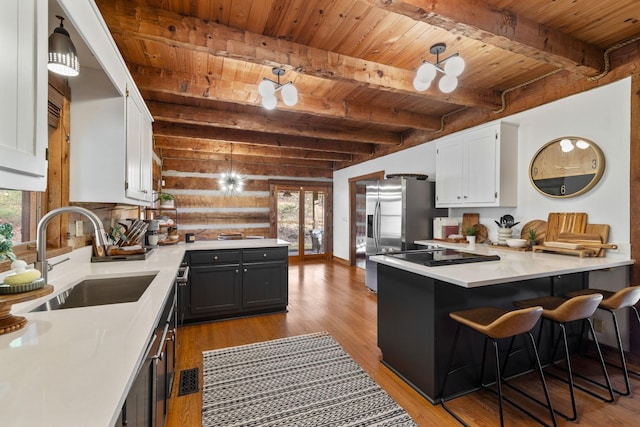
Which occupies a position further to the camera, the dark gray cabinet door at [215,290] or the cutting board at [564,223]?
the dark gray cabinet door at [215,290]

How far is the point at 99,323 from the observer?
1099 mm

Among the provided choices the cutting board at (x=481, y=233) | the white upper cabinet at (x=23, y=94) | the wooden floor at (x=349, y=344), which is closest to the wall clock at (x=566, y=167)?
the cutting board at (x=481, y=233)

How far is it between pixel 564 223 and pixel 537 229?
0.88 feet

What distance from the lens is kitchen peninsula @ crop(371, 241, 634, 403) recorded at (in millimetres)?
1967

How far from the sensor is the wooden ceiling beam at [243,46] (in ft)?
6.49

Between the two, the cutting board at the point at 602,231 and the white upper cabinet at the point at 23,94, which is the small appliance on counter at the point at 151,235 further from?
the cutting board at the point at 602,231

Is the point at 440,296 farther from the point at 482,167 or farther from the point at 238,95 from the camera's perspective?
the point at 238,95

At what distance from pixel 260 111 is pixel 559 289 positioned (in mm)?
3908

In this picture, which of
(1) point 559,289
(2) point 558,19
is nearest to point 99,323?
(1) point 559,289

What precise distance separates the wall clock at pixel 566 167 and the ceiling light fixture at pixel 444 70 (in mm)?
1469

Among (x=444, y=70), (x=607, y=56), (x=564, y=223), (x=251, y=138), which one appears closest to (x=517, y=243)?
(x=564, y=223)

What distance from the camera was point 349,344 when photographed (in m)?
2.87

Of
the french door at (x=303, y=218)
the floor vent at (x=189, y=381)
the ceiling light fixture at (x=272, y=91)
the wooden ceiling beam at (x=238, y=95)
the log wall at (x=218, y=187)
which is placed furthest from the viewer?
the french door at (x=303, y=218)

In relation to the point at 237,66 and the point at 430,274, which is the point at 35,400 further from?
the point at 237,66
